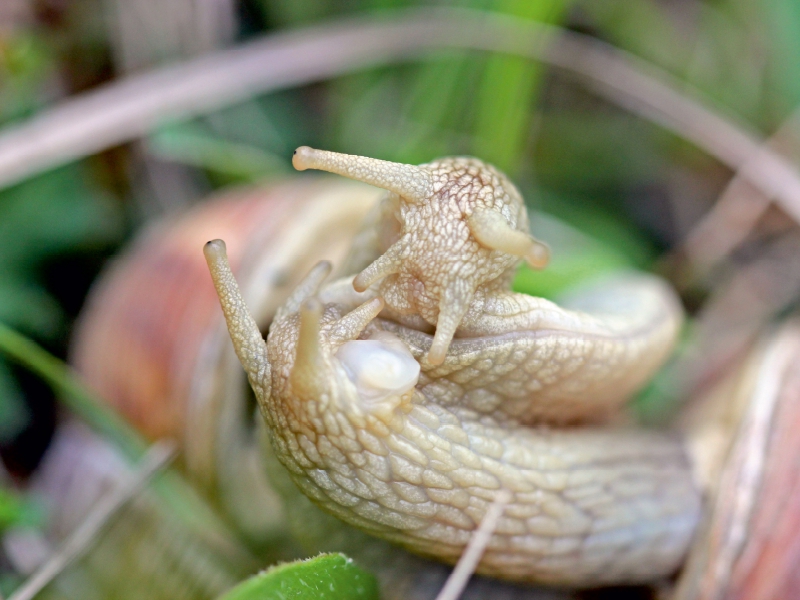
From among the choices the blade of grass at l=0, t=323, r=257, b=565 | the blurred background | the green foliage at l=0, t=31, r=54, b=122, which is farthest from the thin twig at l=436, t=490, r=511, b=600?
the green foliage at l=0, t=31, r=54, b=122

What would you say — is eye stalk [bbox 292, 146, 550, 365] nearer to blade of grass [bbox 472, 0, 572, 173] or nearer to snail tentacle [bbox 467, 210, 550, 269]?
snail tentacle [bbox 467, 210, 550, 269]

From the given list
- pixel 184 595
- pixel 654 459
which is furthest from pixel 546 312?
pixel 184 595

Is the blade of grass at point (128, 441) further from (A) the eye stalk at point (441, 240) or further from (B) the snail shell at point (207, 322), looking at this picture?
(A) the eye stalk at point (441, 240)

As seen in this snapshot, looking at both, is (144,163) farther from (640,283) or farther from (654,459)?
(654,459)

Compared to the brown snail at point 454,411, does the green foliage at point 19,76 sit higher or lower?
higher

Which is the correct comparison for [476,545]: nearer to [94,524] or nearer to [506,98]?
[94,524]

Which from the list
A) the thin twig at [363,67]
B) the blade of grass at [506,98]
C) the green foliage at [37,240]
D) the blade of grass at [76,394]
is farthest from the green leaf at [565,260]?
the green foliage at [37,240]
